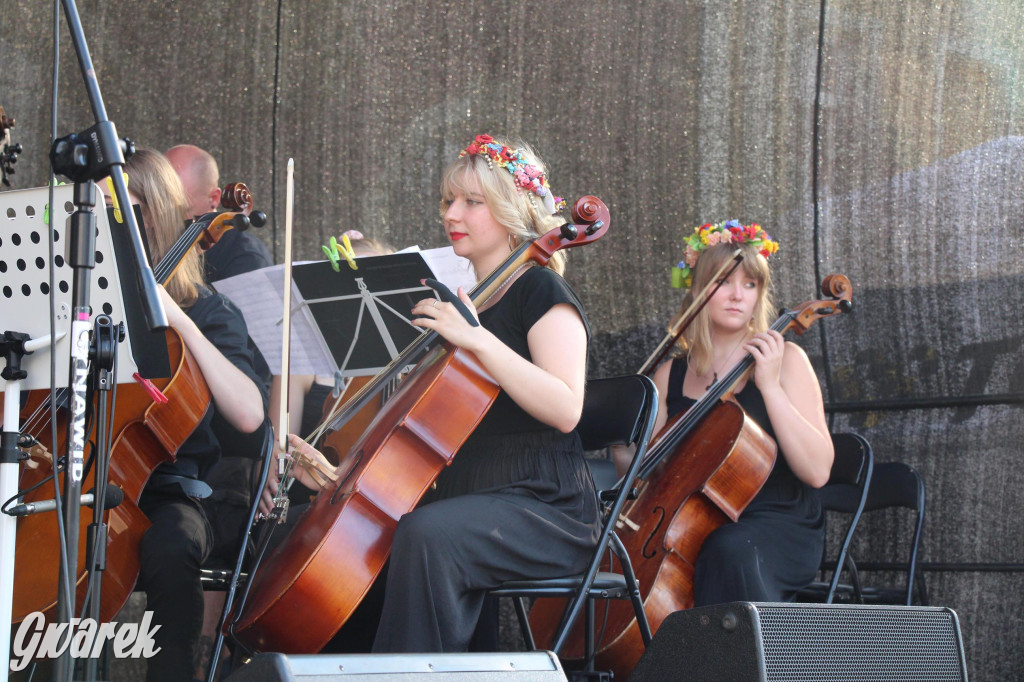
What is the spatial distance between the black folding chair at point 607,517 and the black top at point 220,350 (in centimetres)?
82

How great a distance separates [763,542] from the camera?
2.71m

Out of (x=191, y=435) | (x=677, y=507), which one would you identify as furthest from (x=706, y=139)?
(x=191, y=435)

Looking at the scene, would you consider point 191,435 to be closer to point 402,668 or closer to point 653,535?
point 653,535

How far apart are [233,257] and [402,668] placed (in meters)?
2.23

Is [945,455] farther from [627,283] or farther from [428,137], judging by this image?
[428,137]

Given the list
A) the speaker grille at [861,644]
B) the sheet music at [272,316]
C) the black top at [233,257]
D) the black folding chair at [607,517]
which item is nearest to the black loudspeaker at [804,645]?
the speaker grille at [861,644]

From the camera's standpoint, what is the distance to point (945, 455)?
3314mm

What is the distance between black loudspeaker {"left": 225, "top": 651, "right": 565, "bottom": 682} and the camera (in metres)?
1.36

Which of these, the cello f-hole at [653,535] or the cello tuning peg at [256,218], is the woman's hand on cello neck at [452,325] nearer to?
the cello tuning peg at [256,218]

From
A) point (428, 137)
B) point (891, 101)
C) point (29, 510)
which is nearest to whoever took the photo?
point (29, 510)

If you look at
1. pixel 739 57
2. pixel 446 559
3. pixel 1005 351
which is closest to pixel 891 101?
pixel 739 57

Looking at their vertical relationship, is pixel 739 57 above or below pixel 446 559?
above

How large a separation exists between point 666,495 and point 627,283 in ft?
3.82

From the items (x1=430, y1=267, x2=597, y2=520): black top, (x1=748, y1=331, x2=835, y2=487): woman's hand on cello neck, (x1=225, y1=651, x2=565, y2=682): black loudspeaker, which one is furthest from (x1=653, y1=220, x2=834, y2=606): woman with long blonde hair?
(x1=225, y1=651, x2=565, y2=682): black loudspeaker
